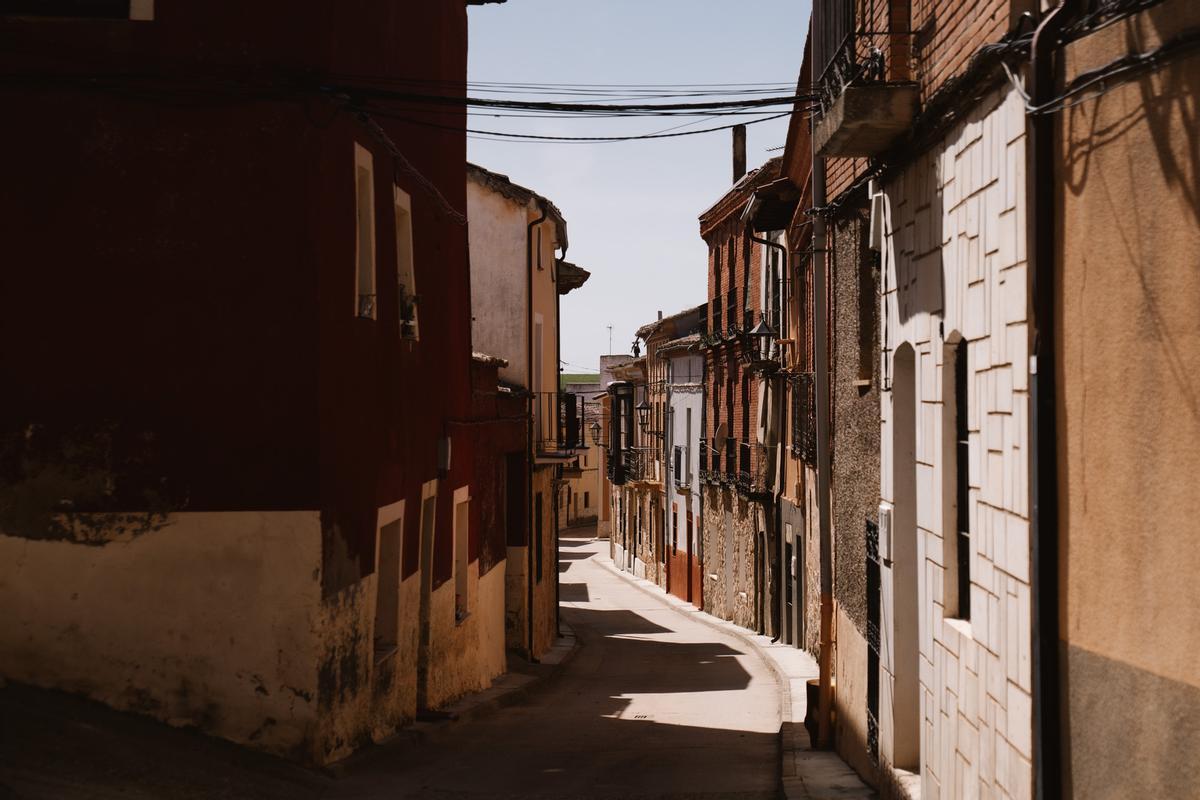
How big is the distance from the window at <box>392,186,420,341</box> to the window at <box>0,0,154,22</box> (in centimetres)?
399

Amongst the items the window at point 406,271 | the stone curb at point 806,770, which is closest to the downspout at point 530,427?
the stone curb at point 806,770

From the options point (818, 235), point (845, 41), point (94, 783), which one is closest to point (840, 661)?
point (818, 235)

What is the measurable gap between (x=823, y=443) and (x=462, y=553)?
660 centimetres

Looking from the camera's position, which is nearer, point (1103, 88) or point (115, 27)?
point (1103, 88)

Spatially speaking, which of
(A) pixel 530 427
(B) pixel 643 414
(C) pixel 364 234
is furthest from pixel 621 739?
(B) pixel 643 414

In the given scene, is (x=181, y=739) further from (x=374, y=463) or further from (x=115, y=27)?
(x=115, y=27)

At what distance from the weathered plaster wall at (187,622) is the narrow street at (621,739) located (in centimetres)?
88

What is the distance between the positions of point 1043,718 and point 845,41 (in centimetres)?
504

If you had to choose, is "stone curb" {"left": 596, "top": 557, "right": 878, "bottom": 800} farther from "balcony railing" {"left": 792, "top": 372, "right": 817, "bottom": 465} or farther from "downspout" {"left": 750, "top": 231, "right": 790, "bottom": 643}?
"downspout" {"left": 750, "top": 231, "right": 790, "bottom": 643}

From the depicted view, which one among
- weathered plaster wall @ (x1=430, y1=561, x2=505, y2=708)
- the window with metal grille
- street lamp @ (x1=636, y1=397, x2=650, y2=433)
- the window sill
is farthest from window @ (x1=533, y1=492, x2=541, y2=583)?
street lamp @ (x1=636, y1=397, x2=650, y2=433)

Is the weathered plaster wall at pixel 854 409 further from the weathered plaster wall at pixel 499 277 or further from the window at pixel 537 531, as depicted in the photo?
the weathered plaster wall at pixel 499 277

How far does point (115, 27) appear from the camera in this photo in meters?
10.2

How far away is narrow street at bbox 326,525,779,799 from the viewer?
36.6 ft

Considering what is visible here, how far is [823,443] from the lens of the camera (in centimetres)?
1331
